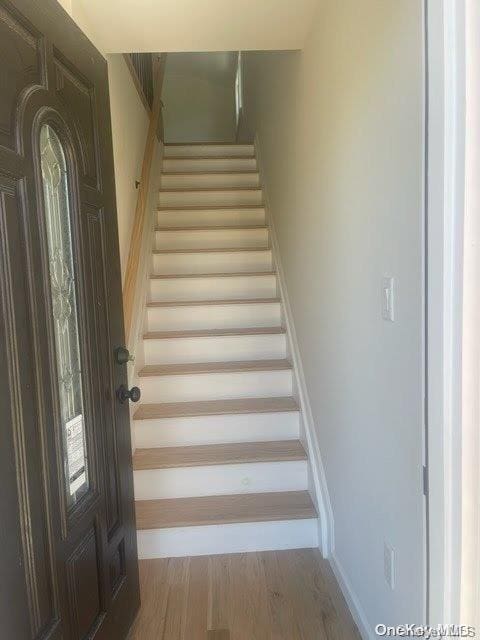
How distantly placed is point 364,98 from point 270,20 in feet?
2.81

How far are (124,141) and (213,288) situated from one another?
1.10 meters

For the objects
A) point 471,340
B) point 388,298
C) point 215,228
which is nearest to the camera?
point 471,340

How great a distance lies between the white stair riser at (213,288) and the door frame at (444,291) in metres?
2.24

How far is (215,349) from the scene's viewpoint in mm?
2756

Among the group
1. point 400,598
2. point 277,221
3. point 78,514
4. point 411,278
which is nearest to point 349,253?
point 411,278

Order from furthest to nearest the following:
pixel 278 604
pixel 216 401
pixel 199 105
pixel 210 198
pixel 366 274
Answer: pixel 199 105
pixel 210 198
pixel 216 401
pixel 278 604
pixel 366 274

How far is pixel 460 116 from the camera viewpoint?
2.58 ft

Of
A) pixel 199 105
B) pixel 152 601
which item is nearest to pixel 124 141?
pixel 152 601

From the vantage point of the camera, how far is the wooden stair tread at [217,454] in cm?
215

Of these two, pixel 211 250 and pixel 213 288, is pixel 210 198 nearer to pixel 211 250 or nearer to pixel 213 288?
pixel 211 250

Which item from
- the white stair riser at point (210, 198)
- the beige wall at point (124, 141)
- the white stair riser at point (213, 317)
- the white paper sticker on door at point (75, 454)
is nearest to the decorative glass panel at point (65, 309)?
the white paper sticker on door at point (75, 454)

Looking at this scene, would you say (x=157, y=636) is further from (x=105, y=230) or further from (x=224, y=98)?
(x=224, y=98)

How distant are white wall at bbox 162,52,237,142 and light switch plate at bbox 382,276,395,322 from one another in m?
5.56

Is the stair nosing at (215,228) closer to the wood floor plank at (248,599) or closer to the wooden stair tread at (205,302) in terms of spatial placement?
the wooden stair tread at (205,302)
